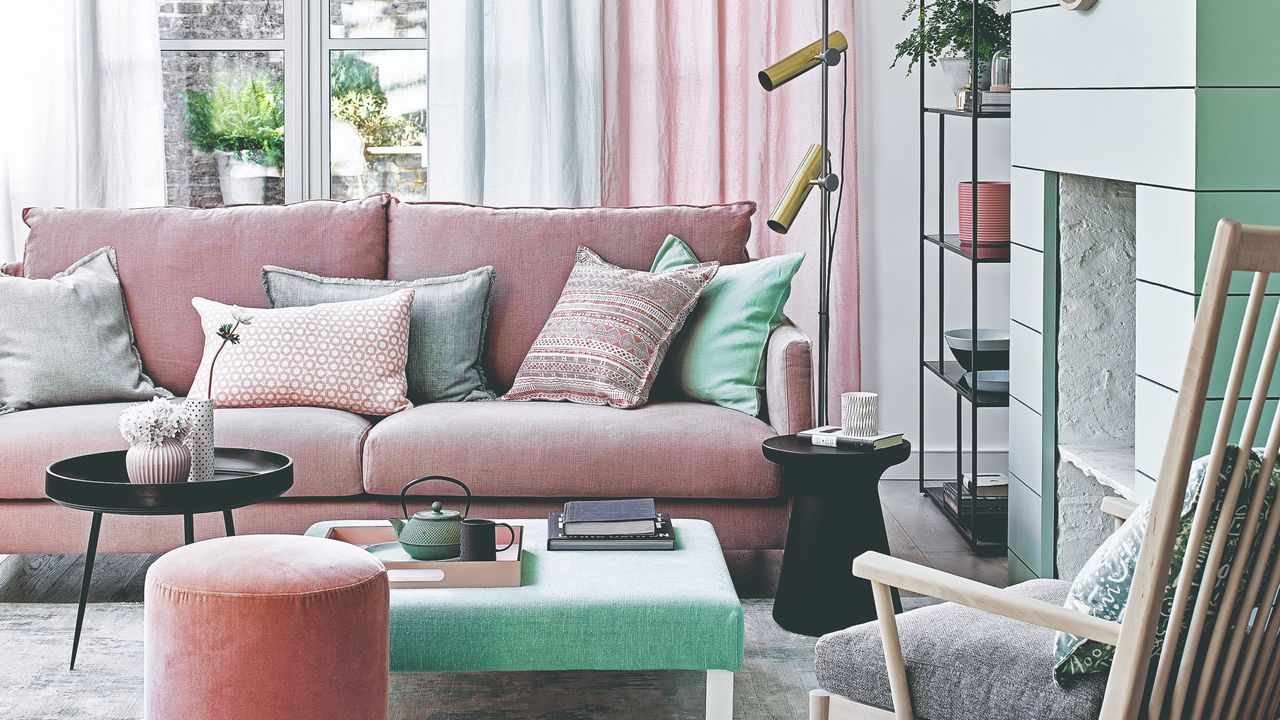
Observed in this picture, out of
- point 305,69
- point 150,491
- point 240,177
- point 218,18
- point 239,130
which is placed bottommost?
point 150,491

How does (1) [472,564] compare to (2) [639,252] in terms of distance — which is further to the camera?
(2) [639,252]

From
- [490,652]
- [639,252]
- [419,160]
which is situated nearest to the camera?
[490,652]

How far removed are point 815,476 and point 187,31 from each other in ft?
9.76

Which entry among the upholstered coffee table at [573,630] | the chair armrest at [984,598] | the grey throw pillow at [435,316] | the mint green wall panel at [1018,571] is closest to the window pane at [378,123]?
the grey throw pillow at [435,316]

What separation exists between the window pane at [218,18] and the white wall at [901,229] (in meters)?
2.10

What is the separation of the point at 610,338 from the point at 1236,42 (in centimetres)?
166

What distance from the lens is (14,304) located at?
327cm

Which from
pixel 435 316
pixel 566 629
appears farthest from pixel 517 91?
pixel 566 629

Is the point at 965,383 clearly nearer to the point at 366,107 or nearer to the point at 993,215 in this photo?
the point at 993,215

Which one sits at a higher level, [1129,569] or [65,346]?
[65,346]

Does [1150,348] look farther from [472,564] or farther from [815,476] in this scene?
[472,564]

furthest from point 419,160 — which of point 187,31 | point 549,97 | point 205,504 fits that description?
point 205,504

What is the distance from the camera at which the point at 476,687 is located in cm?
257

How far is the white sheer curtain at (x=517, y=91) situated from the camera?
14.0 ft
